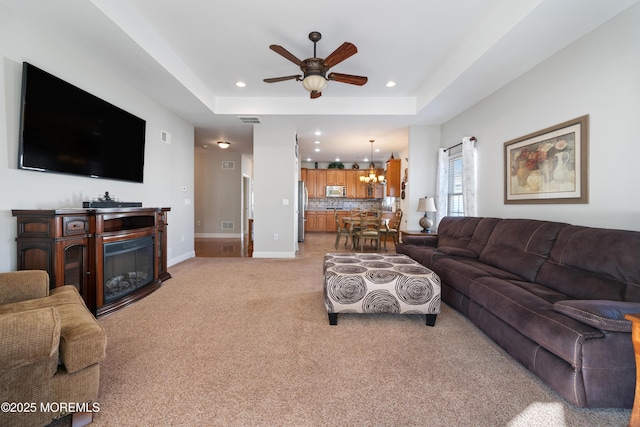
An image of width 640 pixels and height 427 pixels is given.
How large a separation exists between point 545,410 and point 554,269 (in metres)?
1.19

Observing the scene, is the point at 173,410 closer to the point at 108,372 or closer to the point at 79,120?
the point at 108,372

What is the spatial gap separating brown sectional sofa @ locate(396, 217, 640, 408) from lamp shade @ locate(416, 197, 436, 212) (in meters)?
1.67

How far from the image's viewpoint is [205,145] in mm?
7402

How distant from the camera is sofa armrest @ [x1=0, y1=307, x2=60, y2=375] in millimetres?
1040

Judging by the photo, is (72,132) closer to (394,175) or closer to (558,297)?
(558,297)

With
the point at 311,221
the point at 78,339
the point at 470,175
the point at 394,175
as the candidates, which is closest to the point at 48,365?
the point at 78,339

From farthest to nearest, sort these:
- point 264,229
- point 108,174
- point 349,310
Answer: point 264,229 → point 108,174 → point 349,310

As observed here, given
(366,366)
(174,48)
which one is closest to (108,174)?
(174,48)

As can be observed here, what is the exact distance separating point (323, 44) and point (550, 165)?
292 cm

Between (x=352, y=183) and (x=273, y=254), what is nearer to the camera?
(x=273, y=254)

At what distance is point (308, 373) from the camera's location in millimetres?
1716

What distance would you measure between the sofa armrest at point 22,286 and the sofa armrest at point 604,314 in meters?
3.29

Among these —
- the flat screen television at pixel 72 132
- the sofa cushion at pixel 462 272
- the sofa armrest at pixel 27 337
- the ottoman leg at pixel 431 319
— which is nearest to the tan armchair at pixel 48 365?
the sofa armrest at pixel 27 337

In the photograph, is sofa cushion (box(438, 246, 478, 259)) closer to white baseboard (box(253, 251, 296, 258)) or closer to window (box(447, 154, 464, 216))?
window (box(447, 154, 464, 216))
